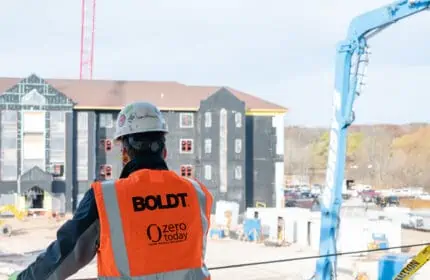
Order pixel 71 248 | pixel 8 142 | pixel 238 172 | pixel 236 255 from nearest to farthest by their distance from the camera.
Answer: pixel 71 248 < pixel 236 255 < pixel 8 142 < pixel 238 172

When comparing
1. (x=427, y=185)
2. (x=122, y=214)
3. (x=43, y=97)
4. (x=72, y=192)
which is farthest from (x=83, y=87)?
(x=427, y=185)

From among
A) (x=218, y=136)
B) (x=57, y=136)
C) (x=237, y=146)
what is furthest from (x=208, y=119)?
(x=57, y=136)

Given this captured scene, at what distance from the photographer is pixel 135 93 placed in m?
37.2

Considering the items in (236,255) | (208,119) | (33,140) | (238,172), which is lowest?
(236,255)

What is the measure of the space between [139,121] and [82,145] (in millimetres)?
34421

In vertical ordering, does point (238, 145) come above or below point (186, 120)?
below

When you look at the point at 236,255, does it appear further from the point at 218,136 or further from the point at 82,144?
the point at 82,144

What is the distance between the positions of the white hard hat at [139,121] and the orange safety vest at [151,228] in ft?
0.49

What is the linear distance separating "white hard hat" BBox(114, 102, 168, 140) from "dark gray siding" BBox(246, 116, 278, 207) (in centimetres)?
3532

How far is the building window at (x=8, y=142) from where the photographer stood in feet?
113

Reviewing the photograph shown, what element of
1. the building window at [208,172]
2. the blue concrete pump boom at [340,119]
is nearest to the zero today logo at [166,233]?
the blue concrete pump boom at [340,119]

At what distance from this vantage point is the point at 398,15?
8984 mm

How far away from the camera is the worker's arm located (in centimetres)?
167

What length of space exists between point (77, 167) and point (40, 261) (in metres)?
34.8
